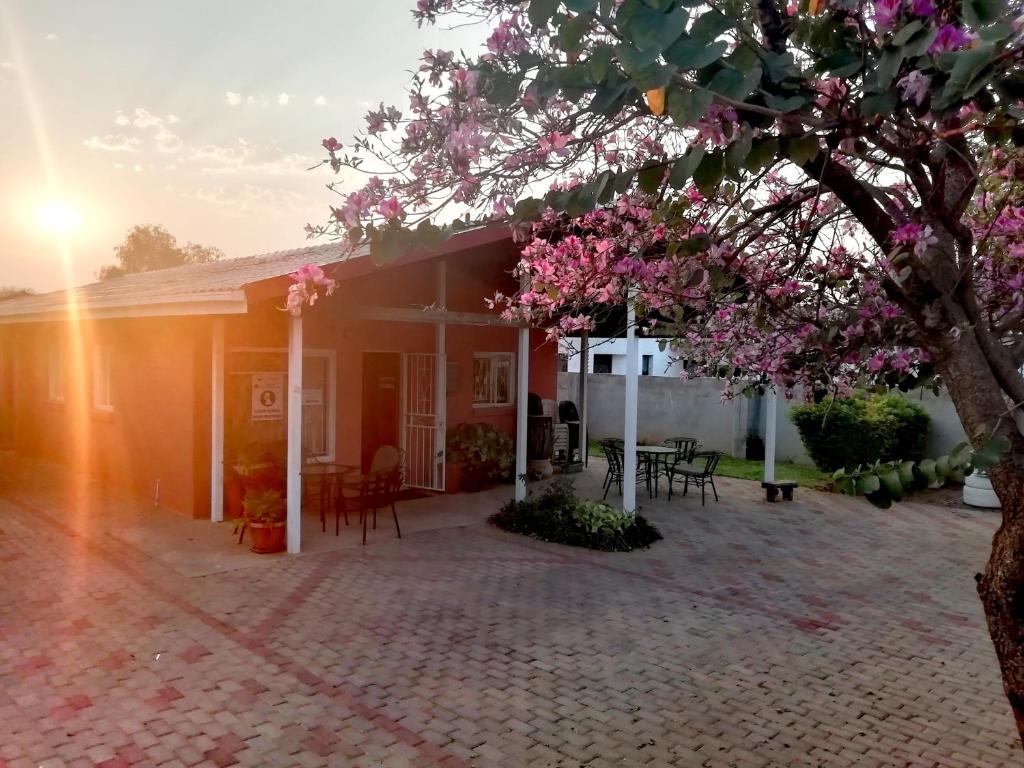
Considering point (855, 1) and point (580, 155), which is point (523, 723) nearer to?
point (580, 155)

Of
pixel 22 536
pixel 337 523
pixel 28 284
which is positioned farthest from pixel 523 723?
pixel 28 284

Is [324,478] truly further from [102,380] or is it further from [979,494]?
[979,494]

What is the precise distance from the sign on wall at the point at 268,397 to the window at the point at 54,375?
18.7 feet

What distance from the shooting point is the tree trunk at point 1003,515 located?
8.15 feet

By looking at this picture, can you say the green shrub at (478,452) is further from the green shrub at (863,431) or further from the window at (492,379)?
the green shrub at (863,431)

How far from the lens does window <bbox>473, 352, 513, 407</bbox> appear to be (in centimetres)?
1248

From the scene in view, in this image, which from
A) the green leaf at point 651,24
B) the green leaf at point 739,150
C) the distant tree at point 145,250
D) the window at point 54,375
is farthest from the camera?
the distant tree at point 145,250

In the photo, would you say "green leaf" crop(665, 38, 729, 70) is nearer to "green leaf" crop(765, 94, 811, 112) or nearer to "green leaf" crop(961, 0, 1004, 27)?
"green leaf" crop(765, 94, 811, 112)

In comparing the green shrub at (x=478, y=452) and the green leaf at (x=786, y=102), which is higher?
the green leaf at (x=786, y=102)

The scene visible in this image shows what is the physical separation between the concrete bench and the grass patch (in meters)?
1.27

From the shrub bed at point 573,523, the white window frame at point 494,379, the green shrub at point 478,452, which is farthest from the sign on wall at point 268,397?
the white window frame at point 494,379

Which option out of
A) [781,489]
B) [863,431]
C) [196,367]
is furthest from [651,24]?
[863,431]

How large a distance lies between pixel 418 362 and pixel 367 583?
4.95m

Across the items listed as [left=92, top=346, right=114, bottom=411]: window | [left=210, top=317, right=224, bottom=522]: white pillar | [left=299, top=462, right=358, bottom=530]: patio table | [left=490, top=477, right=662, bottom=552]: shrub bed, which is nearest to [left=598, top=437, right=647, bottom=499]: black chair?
[left=490, top=477, right=662, bottom=552]: shrub bed
